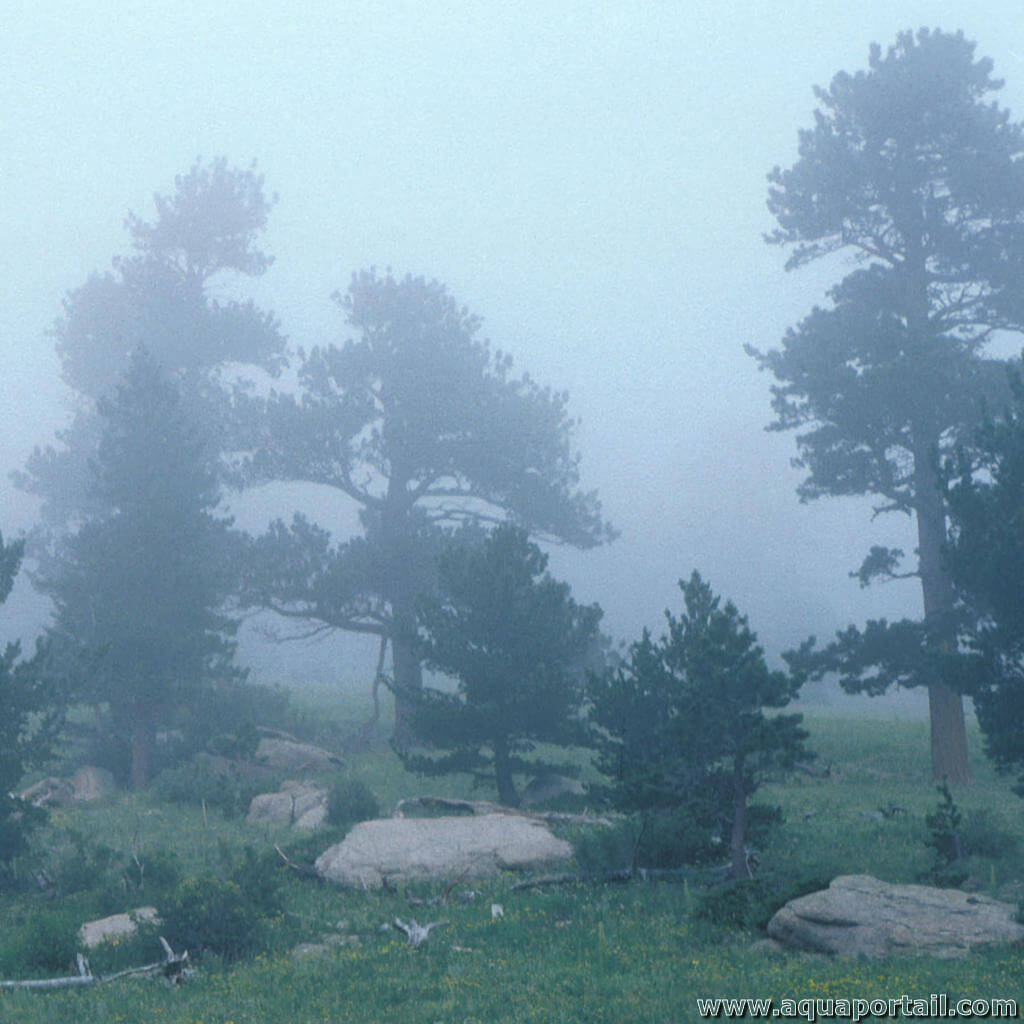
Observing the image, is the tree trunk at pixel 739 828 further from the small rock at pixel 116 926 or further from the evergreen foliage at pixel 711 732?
the small rock at pixel 116 926

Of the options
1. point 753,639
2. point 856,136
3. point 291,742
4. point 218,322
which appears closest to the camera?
point 753,639

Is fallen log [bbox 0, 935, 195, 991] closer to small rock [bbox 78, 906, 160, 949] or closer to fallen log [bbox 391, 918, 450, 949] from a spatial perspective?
small rock [bbox 78, 906, 160, 949]

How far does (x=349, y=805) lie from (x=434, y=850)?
15.2 ft

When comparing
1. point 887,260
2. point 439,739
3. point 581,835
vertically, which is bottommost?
point 581,835

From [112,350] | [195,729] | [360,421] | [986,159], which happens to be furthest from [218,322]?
[986,159]

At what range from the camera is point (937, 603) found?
2597 cm

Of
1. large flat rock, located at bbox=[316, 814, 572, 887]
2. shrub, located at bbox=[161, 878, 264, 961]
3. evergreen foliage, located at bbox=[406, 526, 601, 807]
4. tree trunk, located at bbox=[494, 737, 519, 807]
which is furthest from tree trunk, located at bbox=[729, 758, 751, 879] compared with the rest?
tree trunk, located at bbox=[494, 737, 519, 807]

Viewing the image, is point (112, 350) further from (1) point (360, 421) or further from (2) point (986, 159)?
(2) point (986, 159)

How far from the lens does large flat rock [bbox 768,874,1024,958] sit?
11000 mm

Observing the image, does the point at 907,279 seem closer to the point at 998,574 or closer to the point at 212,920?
the point at 998,574

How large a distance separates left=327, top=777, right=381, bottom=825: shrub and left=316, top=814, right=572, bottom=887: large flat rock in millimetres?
2671

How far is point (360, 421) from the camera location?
122 ft

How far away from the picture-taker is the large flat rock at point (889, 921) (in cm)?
1100

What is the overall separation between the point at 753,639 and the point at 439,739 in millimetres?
9989
